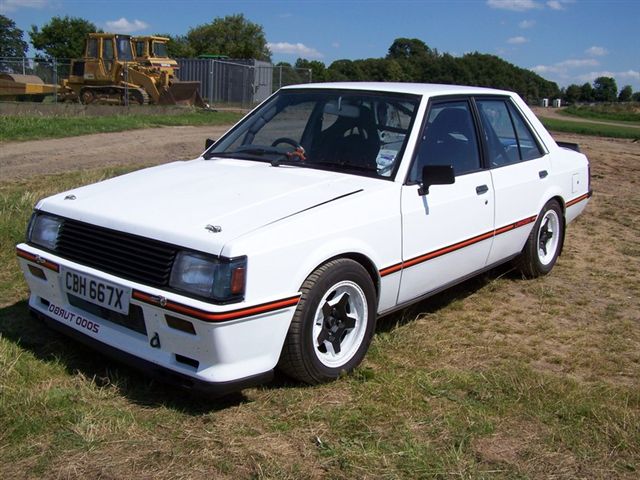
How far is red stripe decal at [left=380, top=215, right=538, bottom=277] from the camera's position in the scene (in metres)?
3.94

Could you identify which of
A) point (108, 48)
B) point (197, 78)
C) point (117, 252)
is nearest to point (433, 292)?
point (117, 252)

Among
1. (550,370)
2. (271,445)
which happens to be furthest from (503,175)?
(271,445)

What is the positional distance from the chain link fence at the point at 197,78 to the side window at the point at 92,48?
0.65m

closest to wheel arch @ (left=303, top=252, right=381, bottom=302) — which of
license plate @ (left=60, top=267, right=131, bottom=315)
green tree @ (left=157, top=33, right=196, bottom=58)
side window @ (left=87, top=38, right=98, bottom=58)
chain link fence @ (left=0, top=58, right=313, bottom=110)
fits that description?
license plate @ (left=60, top=267, right=131, bottom=315)

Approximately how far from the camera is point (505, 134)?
529 cm

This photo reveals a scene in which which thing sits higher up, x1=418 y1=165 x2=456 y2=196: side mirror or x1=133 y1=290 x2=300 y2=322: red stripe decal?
x1=418 y1=165 x2=456 y2=196: side mirror

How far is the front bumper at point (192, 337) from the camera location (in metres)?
3.03

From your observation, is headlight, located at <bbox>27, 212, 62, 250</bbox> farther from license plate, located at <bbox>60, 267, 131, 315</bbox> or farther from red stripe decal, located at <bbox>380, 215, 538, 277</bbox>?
red stripe decal, located at <bbox>380, 215, 538, 277</bbox>

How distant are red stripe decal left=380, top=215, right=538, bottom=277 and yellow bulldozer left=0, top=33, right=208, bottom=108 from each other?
71.8 ft

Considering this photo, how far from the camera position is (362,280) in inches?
143

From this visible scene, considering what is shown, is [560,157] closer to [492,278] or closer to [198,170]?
[492,278]

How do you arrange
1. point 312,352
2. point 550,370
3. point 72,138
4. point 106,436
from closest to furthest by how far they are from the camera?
point 106,436 < point 312,352 < point 550,370 < point 72,138

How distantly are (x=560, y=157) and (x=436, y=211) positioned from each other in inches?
86.9

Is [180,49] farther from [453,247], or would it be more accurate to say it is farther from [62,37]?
[453,247]
